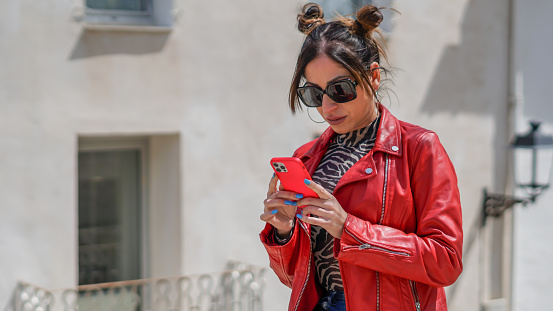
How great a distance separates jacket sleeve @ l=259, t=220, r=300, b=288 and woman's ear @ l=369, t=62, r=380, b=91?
1.66ft

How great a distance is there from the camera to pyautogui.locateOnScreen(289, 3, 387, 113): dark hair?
84.5 inches

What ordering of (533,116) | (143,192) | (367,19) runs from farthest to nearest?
(533,116) → (143,192) → (367,19)

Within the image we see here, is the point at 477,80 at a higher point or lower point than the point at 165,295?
higher

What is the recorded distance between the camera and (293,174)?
6.68 feet

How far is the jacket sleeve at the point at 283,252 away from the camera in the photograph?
2.29 m

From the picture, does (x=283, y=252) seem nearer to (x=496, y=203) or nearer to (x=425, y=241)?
(x=425, y=241)

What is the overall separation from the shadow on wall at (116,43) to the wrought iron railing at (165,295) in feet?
6.08

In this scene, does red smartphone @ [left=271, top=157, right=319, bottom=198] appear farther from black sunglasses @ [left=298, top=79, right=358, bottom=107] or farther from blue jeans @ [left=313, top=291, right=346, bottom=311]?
blue jeans @ [left=313, top=291, right=346, bottom=311]

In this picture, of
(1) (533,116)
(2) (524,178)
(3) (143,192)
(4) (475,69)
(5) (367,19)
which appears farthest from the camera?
(1) (533,116)

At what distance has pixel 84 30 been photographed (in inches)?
224

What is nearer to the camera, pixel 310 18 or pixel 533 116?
pixel 310 18

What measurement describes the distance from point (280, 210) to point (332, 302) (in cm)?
33

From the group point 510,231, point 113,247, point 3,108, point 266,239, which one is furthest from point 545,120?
point 266,239

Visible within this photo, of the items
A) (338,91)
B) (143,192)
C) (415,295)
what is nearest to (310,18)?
(338,91)
